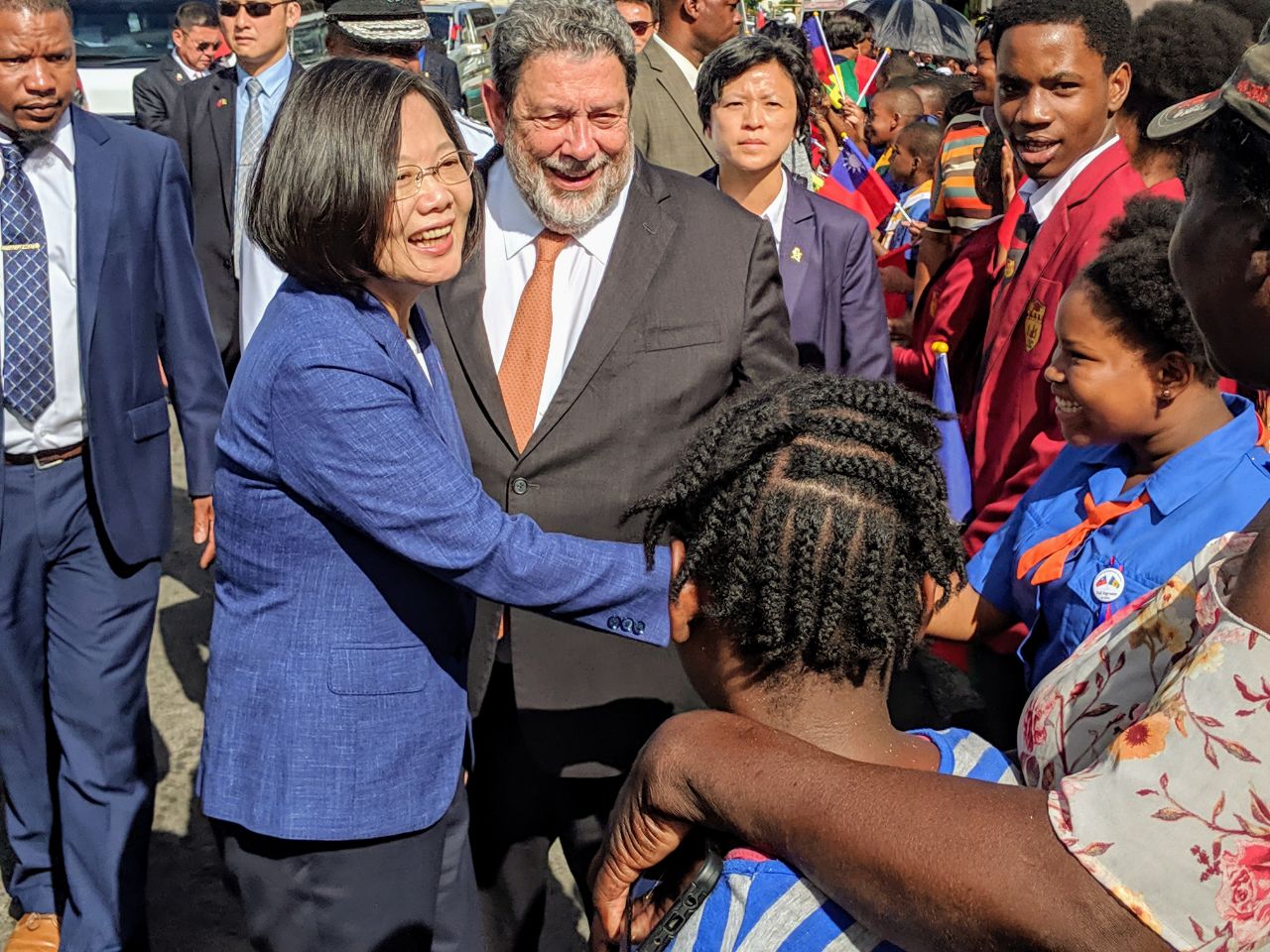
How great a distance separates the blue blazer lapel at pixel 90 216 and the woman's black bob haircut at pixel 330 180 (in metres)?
1.38

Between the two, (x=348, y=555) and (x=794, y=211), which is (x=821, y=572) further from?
(x=794, y=211)

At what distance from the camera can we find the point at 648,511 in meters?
1.95

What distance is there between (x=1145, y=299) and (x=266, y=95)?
3983 millimetres

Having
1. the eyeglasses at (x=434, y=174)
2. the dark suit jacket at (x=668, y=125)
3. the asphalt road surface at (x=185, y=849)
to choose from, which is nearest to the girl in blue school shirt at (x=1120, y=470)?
the eyeglasses at (x=434, y=174)

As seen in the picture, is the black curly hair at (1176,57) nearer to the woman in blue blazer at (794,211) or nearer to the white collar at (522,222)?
the woman in blue blazer at (794,211)

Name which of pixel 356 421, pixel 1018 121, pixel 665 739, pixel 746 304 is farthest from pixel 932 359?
pixel 665 739

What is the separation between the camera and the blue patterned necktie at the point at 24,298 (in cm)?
317

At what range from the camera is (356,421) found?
1.93 m

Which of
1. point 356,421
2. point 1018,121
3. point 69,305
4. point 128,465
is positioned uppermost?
point 1018,121

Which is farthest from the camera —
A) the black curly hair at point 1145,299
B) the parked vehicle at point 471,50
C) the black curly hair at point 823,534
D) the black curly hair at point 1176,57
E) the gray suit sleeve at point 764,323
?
the parked vehicle at point 471,50

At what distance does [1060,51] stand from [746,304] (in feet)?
4.42

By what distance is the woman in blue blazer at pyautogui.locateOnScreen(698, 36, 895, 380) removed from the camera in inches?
154

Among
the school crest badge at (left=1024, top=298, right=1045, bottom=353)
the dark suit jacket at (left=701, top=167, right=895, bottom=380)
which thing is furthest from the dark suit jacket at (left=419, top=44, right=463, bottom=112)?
the school crest badge at (left=1024, top=298, right=1045, bottom=353)

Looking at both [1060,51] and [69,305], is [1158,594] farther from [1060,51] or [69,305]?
[69,305]
